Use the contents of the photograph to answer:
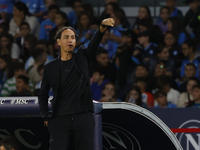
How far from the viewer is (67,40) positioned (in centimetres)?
512

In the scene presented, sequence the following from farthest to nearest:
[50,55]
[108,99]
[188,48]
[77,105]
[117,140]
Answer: [50,55], [188,48], [108,99], [117,140], [77,105]

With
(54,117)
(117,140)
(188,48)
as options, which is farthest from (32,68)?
(54,117)

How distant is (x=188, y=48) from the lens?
9719 millimetres

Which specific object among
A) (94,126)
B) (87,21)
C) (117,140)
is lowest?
(117,140)

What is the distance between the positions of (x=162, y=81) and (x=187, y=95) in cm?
56

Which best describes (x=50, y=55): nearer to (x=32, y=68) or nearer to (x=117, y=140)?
(x=32, y=68)

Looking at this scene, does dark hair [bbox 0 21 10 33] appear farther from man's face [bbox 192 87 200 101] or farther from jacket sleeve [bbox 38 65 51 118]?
jacket sleeve [bbox 38 65 51 118]

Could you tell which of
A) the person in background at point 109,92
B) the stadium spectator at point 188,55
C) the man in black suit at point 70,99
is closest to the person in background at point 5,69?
the person in background at point 109,92

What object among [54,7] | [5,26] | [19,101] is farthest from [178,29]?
[19,101]

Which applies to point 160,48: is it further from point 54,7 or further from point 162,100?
point 54,7

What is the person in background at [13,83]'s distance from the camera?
9.78m

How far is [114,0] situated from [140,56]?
5.11 ft

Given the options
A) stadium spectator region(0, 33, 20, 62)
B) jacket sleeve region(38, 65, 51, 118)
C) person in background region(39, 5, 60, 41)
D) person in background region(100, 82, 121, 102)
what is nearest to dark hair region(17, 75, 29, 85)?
stadium spectator region(0, 33, 20, 62)

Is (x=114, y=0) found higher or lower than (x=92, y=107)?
higher
